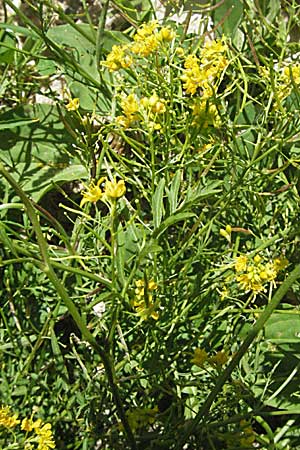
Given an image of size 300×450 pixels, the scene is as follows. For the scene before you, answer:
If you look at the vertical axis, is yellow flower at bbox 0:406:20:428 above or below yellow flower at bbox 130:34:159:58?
below

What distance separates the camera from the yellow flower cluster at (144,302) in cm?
89

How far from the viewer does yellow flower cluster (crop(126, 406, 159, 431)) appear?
3.43 feet

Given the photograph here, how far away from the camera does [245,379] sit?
1046 mm

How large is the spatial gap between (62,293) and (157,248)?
11 cm

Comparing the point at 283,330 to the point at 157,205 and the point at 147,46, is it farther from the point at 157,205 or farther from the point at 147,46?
the point at 147,46

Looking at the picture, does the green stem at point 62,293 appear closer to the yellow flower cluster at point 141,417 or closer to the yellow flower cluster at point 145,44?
the yellow flower cluster at point 141,417

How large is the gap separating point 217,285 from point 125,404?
0.25 metres

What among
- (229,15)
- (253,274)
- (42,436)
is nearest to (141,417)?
(42,436)

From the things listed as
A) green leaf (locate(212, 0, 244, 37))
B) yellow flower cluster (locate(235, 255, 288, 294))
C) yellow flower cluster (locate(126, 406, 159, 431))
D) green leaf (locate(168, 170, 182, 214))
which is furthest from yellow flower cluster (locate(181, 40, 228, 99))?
yellow flower cluster (locate(126, 406, 159, 431))

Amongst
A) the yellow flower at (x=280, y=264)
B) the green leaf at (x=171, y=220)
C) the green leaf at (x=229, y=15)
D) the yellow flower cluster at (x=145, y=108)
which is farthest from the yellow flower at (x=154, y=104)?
the green leaf at (x=229, y=15)

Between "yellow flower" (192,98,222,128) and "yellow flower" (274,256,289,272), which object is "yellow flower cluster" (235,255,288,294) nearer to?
"yellow flower" (274,256,289,272)

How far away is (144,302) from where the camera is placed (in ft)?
2.99

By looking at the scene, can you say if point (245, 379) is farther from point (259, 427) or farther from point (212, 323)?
point (259, 427)

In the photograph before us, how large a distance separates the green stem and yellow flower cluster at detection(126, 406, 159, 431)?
0.05 meters
